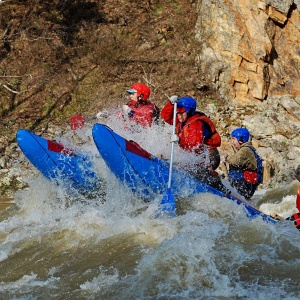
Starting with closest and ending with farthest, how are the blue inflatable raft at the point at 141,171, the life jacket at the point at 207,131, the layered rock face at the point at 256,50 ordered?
the blue inflatable raft at the point at 141,171 < the life jacket at the point at 207,131 < the layered rock face at the point at 256,50

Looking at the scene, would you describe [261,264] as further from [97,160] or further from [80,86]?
[80,86]

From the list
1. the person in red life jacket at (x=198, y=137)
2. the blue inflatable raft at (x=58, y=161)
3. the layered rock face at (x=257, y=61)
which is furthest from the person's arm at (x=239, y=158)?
the layered rock face at (x=257, y=61)

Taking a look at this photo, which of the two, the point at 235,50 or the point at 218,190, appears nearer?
the point at 218,190

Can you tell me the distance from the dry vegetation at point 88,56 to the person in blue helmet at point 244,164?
16.5 feet

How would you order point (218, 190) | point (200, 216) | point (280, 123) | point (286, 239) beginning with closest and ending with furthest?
point (286, 239), point (200, 216), point (218, 190), point (280, 123)

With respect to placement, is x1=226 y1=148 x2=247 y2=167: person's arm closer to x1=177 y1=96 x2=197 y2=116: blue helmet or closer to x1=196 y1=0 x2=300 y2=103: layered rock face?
x1=177 y1=96 x2=197 y2=116: blue helmet

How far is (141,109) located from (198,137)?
1556mm

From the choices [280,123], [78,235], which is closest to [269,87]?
[280,123]

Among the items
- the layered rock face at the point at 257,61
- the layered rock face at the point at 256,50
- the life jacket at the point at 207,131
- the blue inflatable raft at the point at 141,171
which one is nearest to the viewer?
the blue inflatable raft at the point at 141,171

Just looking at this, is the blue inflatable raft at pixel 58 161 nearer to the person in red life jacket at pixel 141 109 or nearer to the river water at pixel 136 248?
the river water at pixel 136 248

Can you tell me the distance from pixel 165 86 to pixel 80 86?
7.20 ft

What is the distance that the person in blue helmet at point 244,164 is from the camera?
22.0 ft

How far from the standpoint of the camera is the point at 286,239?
5.44 metres

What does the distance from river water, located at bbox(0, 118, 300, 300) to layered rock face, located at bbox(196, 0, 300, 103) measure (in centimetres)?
501
